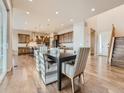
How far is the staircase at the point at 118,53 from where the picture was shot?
5145mm

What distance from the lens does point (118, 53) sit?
535 centimetres

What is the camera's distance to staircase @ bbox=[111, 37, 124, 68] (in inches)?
203

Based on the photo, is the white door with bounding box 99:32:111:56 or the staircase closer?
the staircase

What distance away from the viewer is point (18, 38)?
1167cm

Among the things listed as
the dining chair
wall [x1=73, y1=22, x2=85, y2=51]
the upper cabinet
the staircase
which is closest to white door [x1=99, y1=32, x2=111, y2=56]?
wall [x1=73, y1=22, x2=85, y2=51]

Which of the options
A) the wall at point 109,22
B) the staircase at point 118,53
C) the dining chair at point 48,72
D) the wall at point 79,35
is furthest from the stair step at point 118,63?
the dining chair at point 48,72

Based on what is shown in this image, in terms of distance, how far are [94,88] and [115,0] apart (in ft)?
11.4

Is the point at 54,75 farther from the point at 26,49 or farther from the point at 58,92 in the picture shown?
the point at 26,49

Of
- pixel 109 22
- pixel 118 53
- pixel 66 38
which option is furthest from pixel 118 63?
pixel 66 38

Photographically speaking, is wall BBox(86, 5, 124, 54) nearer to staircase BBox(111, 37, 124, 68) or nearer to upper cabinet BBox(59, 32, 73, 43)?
upper cabinet BBox(59, 32, 73, 43)

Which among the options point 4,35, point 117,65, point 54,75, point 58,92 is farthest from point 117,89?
point 4,35

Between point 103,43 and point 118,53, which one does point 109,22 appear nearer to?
point 103,43

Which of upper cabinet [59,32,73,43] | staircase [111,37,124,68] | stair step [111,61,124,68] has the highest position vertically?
upper cabinet [59,32,73,43]

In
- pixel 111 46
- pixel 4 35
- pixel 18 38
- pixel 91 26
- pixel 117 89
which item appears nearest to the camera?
pixel 117 89
